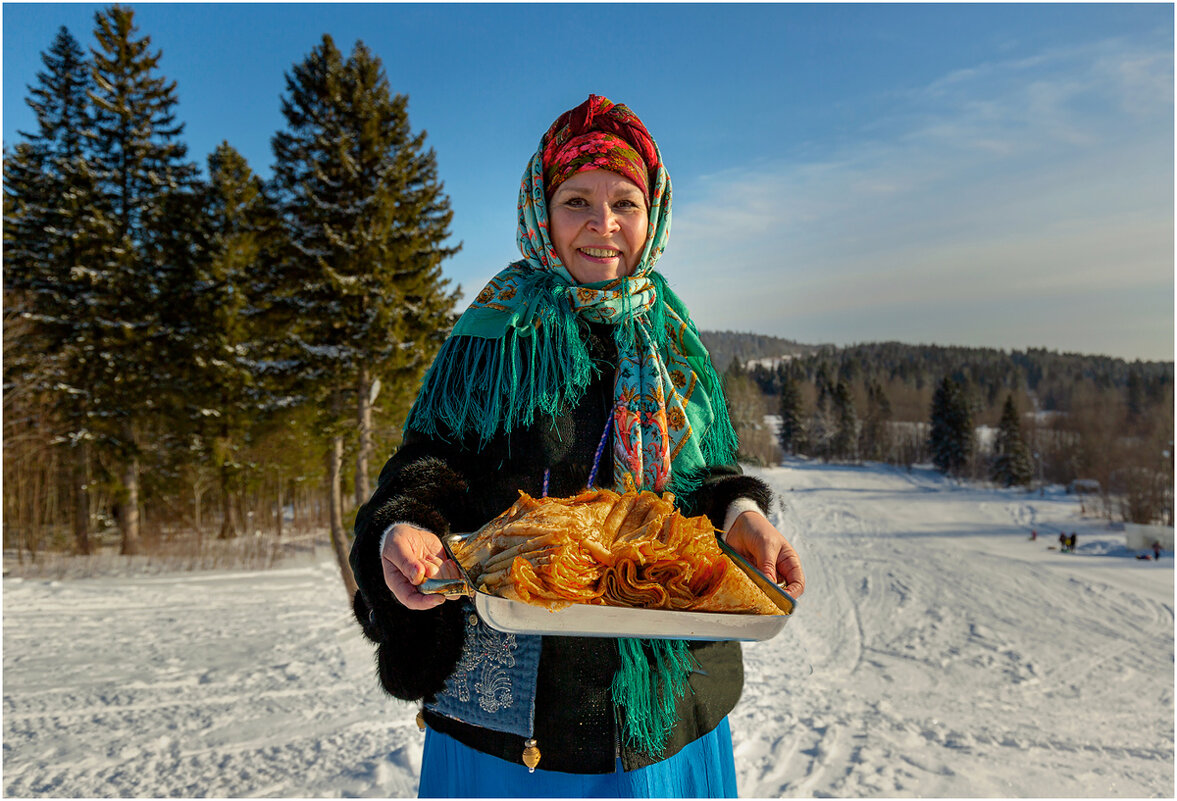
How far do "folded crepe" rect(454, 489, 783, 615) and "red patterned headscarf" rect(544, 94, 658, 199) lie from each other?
1038 mm

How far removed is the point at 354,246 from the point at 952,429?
68.3 m

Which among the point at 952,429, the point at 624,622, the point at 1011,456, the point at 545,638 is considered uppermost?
the point at 624,622

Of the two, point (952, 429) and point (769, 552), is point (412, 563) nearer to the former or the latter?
point (769, 552)

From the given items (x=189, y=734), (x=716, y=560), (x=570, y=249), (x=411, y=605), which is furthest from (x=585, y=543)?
(x=189, y=734)

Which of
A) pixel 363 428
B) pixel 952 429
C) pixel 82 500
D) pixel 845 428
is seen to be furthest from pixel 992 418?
pixel 82 500

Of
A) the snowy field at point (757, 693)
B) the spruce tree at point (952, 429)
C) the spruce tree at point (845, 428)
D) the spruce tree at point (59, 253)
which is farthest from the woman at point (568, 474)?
the spruce tree at point (845, 428)

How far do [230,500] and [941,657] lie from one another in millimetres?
24217

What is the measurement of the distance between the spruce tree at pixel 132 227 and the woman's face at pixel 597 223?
22780 mm

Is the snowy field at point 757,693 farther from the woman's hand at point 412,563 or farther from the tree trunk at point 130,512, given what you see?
the tree trunk at point 130,512

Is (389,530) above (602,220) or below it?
below

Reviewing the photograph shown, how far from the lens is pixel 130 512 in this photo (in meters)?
21.6

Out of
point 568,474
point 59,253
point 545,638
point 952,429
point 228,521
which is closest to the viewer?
point 545,638

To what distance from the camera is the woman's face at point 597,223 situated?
197 cm

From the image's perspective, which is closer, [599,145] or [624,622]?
[624,622]
